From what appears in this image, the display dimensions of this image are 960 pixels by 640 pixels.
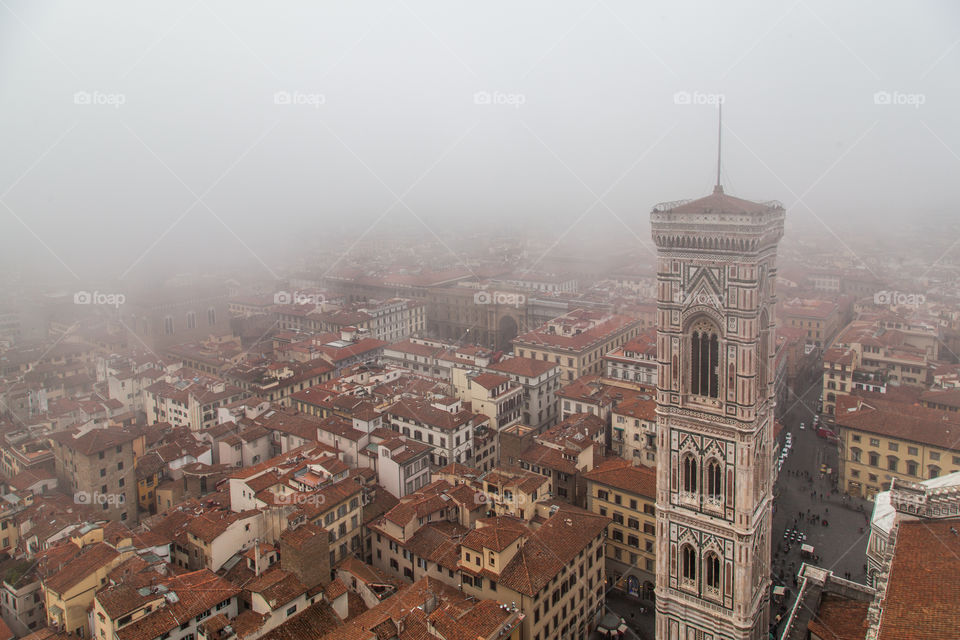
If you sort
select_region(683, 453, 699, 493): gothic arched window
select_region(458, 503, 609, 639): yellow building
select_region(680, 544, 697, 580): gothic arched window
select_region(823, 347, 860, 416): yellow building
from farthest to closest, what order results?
select_region(823, 347, 860, 416): yellow building, select_region(458, 503, 609, 639): yellow building, select_region(680, 544, 697, 580): gothic arched window, select_region(683, 453, 699, 493): gothic arched window

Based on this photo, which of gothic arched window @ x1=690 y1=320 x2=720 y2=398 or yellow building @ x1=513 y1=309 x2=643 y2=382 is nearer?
gothic arched window @ x1=690 y1=320 x2=720 y2=398

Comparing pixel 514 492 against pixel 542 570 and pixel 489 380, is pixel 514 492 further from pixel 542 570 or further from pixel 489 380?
pixel 489 380

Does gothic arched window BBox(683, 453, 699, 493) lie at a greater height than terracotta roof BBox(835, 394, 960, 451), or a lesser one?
greater

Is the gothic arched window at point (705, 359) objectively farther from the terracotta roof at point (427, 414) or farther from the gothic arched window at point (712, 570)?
the terracotta roof at point (427, 414)

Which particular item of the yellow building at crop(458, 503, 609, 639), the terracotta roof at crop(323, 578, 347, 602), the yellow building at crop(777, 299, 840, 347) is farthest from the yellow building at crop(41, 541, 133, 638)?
the yellow building at crop(777, 299, 840, 347)

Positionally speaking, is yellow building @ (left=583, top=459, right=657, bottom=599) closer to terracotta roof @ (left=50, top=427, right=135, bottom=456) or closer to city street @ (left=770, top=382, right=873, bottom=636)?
city street @ (left=770, top=382, right=873, bottom=636)

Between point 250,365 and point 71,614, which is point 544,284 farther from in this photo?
point 71,614

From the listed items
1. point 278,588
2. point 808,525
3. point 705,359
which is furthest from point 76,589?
point 808,525

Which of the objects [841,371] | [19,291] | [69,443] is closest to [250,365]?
[69,443]
